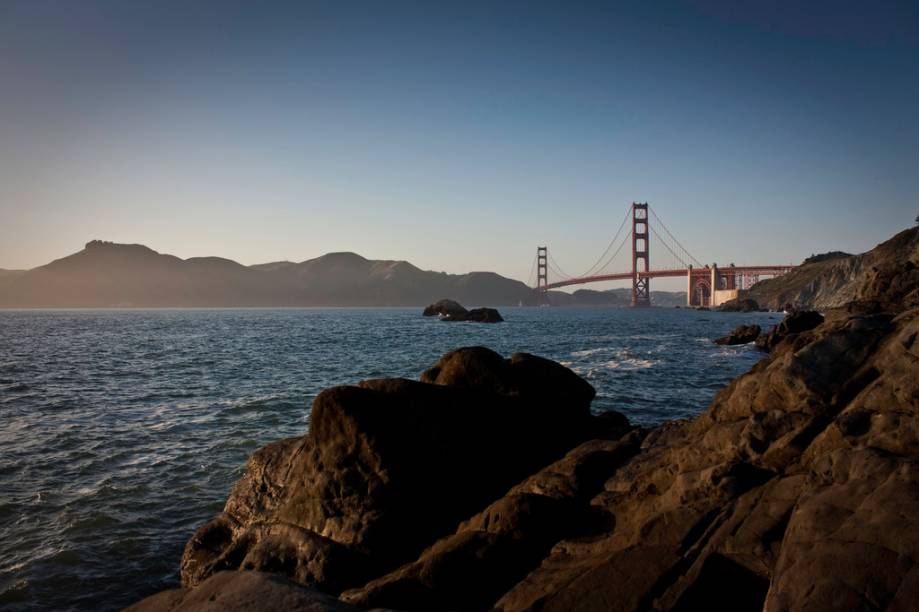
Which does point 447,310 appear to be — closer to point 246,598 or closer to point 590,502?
point 590,502

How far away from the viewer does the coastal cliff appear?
3719 mm

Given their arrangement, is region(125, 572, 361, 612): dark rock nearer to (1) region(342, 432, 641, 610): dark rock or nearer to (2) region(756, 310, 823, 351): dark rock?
(1) region(342, 432, 641, 610): dark rock

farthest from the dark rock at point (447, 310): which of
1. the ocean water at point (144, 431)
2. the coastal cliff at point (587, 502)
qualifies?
the coastal cliff at point (587, 502)

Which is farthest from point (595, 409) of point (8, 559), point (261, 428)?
point (8, 559)

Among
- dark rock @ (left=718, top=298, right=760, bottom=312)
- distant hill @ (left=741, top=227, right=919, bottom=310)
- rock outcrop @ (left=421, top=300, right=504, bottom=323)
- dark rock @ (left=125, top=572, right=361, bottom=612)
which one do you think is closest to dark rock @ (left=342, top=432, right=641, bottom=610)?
dark rock @ (left=125, top=572, right=361, bottom=612)

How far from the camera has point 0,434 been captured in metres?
13.2

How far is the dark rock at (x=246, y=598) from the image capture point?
3199 mm

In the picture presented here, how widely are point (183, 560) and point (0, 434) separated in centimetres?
974

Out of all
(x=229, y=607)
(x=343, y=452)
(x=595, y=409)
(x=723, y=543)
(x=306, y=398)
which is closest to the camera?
(x=229, y=607)

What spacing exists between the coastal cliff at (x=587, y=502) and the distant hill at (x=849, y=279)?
23.2 metres

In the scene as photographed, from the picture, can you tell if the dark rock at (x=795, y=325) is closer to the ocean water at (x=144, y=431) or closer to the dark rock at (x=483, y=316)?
the ocean water at (x=144, y=431)

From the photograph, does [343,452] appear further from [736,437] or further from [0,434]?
[0,434]

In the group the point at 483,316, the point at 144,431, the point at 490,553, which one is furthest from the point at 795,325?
the point at 483,316

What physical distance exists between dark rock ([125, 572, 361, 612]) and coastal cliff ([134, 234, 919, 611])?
0.7 inches
